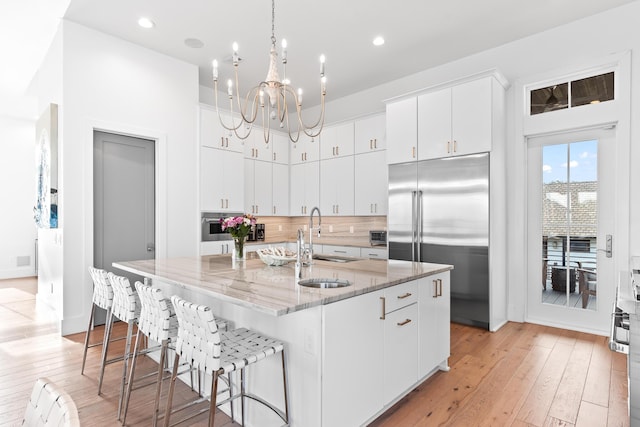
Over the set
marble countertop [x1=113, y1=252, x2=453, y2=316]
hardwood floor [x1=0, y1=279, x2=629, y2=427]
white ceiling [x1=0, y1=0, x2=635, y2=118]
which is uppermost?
white ceiling [x1=0, y1=0, x2=635, y2=118]

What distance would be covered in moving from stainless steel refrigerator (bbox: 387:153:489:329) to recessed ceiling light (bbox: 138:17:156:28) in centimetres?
334

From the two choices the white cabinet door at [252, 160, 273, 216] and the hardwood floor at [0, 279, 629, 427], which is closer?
the hardwood floor at [0, 279, 629, 427]

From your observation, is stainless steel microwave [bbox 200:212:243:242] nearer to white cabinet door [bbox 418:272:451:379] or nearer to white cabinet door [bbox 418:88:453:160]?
white cabinet door [bbox 418:88:453:160]

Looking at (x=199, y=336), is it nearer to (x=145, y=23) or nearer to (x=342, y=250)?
(x=145, y=23)

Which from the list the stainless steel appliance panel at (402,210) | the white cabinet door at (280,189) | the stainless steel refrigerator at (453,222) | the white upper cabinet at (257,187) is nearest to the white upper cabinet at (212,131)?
the white upper cabinet at (257,187)

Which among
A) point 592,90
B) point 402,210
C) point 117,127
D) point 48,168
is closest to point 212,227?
point 117,127

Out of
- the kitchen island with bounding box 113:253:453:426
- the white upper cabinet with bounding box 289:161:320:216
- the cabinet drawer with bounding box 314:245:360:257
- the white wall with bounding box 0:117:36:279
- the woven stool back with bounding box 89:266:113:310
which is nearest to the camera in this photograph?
the kitchen island with bounding box 113:253:453:426

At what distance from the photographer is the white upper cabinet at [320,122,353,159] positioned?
5.61m

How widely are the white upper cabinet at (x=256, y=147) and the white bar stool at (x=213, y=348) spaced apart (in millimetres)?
4158

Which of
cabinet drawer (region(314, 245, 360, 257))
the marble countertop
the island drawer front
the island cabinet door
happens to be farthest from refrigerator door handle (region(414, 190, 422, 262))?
the island cabinet door

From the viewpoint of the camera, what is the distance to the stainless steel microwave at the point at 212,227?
493cm

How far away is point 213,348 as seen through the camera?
1636 millimetres

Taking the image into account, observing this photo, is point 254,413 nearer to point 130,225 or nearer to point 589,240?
point 130,225

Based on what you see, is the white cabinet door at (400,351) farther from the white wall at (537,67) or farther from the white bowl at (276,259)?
the white wall at (537,67)
